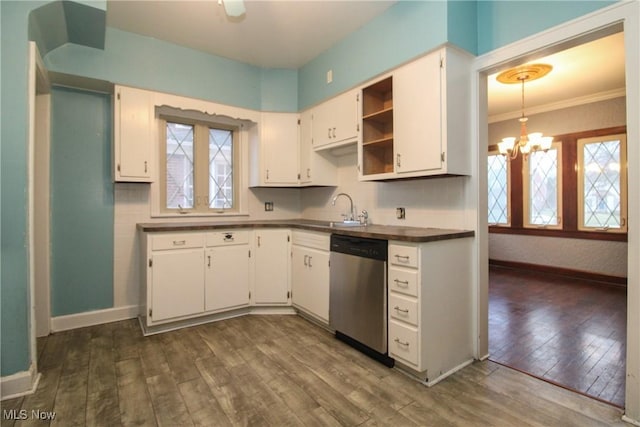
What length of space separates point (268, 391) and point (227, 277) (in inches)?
53.8

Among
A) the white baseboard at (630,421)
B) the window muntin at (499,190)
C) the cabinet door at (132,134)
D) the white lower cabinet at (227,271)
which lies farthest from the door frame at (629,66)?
the window muntin at (499,190)

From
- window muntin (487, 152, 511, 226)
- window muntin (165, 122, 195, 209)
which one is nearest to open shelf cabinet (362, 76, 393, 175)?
window muntin (165, 122, 195, 209)

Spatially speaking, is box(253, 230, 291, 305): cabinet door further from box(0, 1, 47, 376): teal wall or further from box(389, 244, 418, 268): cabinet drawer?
box(0, 1, 47, 376): teal wall

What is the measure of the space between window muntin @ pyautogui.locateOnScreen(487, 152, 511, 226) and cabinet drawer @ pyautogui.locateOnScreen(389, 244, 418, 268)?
14.7ft

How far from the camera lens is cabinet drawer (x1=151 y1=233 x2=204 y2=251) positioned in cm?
268

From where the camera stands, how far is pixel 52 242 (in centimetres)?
280

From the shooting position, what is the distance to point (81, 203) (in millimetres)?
2906

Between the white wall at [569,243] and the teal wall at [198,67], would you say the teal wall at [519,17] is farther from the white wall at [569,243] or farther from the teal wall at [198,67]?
the white wall at [569,243]

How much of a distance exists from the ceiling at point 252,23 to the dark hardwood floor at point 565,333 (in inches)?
114

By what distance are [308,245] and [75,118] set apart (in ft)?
8.04

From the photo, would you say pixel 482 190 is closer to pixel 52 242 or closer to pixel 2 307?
pixel 2 307

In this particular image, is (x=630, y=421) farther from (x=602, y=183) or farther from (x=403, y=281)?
(x=602, y=183)

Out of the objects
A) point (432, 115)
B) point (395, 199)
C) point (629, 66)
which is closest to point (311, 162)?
point (395, 199)

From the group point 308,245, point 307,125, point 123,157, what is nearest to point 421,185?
point 308,245
